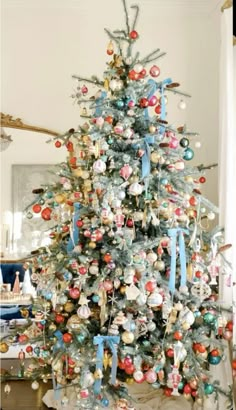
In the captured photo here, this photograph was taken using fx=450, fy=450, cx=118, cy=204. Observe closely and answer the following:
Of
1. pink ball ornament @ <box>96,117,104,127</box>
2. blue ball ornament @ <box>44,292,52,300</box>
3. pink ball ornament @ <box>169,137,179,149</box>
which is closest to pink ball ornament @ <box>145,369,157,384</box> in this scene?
blue ball ornament @ <box>44,292,52,300</box>

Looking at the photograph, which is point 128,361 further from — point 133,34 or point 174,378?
point 133,34

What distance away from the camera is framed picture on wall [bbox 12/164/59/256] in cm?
341

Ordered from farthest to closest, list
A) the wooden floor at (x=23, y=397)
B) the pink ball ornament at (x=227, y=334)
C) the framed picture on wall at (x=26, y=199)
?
the framed picture on wall at (x=26, y=199)
the wooden floor at (x=23, y=397)
the pink ball ornament at (x=227, y=334)

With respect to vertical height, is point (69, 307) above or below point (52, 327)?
above

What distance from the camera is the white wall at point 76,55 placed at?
345 cm

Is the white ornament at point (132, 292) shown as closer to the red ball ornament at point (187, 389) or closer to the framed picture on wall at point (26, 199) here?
the red ball ornament at point (187, 389)

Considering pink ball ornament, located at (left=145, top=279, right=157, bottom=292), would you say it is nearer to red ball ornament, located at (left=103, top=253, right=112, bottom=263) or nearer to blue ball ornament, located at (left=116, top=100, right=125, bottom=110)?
red ball ornament, located at (left=103, top=253, right=112, bottom=263)

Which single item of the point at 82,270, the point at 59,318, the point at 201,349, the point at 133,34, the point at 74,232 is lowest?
the point at 201,349

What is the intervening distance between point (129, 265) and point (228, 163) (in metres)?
0.93

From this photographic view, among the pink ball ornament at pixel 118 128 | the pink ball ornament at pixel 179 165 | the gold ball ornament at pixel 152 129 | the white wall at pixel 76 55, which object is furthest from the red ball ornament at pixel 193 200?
the white wall at pixel 76 55

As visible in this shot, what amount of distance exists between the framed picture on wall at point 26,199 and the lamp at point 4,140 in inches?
6.3

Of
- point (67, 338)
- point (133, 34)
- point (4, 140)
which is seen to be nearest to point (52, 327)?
point (67, 338)

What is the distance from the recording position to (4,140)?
345 cm

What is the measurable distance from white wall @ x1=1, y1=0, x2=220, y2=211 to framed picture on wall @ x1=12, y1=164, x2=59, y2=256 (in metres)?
0.08
